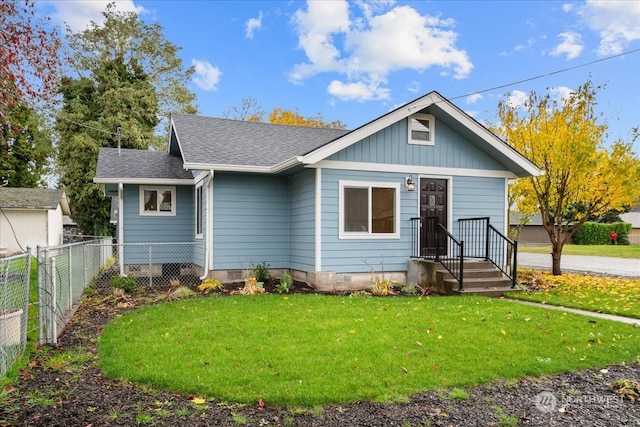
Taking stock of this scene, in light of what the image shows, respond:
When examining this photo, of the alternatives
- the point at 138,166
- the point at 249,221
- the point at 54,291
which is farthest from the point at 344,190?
the point at 138,166

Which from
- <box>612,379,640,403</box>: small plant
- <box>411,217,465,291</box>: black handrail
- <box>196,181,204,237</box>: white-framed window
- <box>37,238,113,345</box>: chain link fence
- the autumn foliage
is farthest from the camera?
<box>196,181,204,237</box>: white-framed window

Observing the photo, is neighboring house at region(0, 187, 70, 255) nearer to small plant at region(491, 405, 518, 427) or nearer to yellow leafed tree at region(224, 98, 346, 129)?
yellow leafed tree at region(224, 98, 346, 129)

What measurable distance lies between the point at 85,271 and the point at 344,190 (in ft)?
19.8

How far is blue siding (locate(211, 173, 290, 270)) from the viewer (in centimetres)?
1048

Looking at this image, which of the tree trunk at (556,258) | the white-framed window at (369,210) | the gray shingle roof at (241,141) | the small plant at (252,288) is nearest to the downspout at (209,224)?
the gray shingle roof at (241,141)

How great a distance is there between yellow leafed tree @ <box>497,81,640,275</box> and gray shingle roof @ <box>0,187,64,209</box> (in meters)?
21.6

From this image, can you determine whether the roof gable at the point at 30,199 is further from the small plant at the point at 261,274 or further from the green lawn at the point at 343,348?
the green lawn at the point at 343,348

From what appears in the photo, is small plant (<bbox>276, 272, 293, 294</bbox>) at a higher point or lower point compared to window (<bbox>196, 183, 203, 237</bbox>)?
lower

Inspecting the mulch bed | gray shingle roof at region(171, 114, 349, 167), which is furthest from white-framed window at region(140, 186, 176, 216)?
the mulch bed

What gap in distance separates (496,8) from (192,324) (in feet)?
40.9

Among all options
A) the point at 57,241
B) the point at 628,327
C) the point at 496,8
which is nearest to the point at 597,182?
the point at 496,8

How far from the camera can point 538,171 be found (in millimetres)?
10727

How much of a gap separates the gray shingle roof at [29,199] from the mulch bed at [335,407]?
68.3 feet

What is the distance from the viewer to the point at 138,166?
1273 cm
